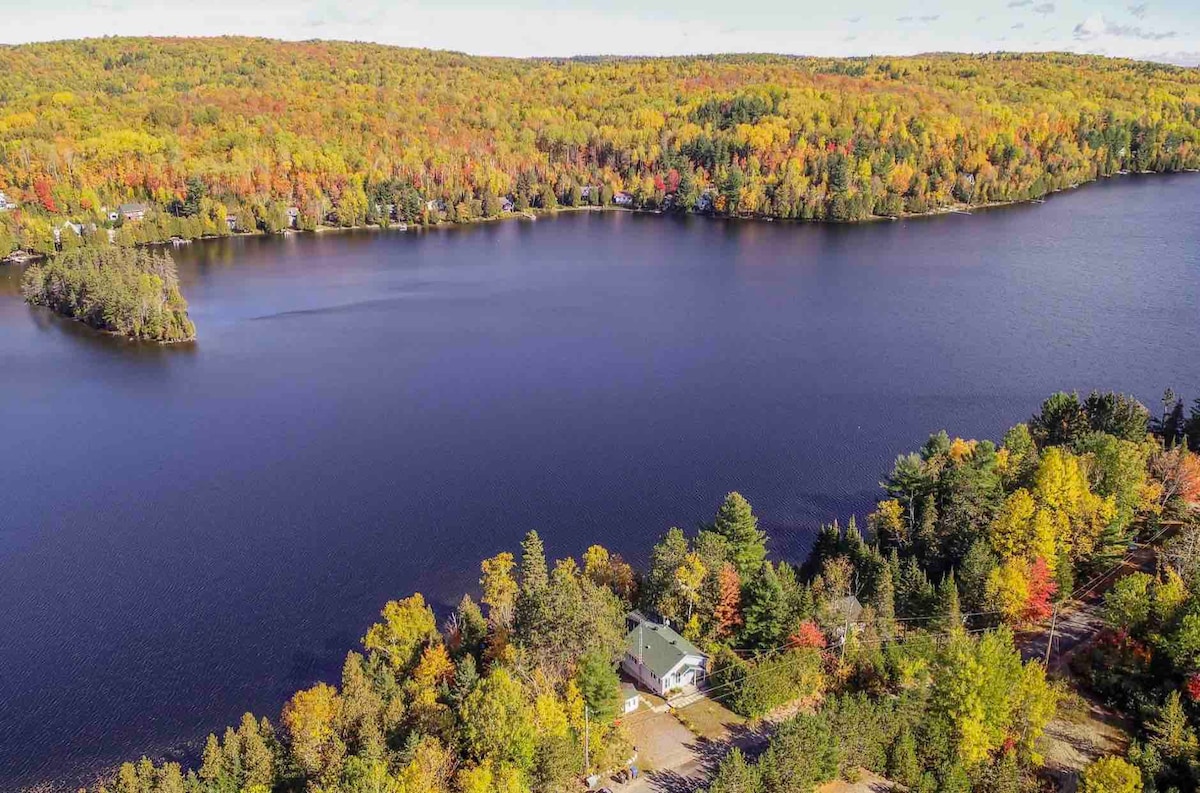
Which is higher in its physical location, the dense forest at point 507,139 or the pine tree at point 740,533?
the dense forest at point 507,139

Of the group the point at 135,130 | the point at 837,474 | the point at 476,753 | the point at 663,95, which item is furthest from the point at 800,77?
the point at 476,753

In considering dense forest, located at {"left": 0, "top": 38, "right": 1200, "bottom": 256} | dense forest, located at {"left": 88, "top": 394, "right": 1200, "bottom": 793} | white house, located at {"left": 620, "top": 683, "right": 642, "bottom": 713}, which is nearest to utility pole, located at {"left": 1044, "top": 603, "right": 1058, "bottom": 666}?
dense forest, located at {"left": 88, "top": 394, "right": 1200, "bottom": 793}

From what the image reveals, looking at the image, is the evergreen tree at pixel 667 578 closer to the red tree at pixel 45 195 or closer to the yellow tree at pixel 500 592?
the yellow tree at pixel 500 592

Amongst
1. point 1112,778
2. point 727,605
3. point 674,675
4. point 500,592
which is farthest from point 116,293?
point 1112,778

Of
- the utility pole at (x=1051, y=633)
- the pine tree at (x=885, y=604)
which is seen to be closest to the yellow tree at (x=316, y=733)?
the pine tree at (x=885, y=604)

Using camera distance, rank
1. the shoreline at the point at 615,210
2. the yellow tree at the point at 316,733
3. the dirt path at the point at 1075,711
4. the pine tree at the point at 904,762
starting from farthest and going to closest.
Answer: the shoreline at the point at 615,210
the dirt path at the point at 1075,711
the pine tree at the point at 904,762
the yellow tree at the point at 316,733

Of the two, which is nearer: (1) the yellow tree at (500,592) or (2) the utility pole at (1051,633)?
(2) the utility pole at (1051,633)

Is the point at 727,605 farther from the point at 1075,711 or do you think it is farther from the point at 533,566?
the point at 1075,711

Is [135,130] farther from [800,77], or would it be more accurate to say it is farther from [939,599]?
[939,599]
